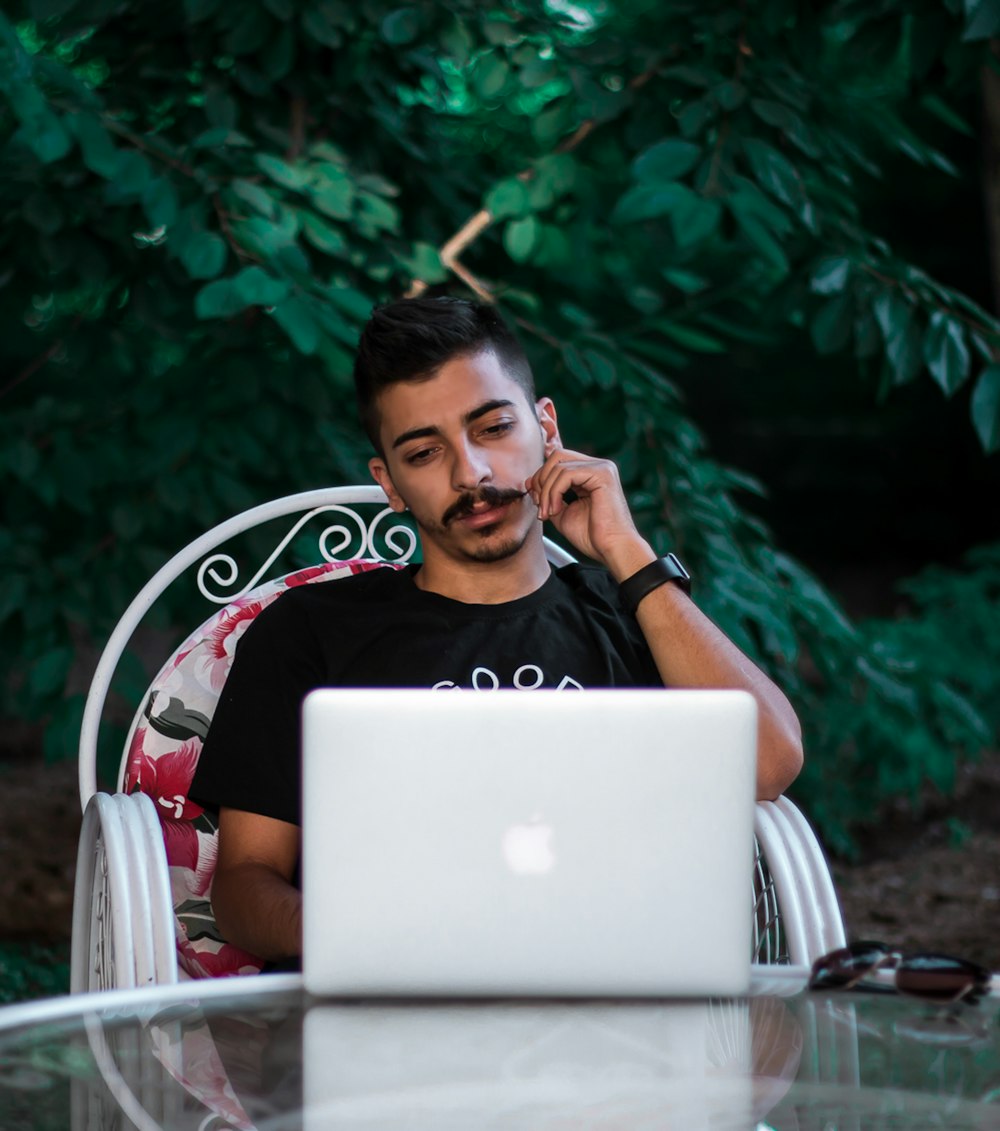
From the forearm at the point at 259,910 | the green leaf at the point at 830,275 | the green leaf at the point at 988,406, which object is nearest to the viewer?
A: the forearm at the point at 259,910

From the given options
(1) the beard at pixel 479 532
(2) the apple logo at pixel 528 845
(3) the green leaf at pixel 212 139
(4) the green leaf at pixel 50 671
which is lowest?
(2) the apple logo at pixel 528 845

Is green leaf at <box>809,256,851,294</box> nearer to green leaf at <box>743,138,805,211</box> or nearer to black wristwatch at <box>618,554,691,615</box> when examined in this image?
green leaf at <box>743,138,805,211</box>

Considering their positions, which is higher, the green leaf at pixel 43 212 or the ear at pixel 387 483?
the green leaf at pixel 43 212

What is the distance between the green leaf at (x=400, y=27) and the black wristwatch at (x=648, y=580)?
4.03 ft

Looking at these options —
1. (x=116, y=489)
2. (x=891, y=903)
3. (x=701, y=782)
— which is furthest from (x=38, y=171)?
(x=891, y=903)

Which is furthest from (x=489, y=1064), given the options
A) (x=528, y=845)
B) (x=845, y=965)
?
(x=845, y=965)

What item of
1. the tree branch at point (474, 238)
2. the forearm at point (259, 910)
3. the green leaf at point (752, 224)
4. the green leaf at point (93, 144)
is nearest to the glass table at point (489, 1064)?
the forearm at point (259, 910)

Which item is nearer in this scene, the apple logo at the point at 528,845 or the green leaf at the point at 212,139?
the apple logo at the point at 528,845

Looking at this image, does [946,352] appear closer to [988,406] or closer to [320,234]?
[988,406]

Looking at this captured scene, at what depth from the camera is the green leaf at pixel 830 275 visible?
2333mm

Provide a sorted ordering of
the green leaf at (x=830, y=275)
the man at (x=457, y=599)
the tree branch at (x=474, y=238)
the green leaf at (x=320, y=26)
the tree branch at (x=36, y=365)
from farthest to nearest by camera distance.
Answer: the tree branch at (x=36, y=365)
the tree branch at (x=474, y=238)
the green leaf at (x=320, y=26)
the green leaf at (x=830, y=275)
the man at (x=457, y=599)

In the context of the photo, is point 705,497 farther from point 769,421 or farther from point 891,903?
point 769,421

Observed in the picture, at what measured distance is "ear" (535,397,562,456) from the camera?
187 centimetres

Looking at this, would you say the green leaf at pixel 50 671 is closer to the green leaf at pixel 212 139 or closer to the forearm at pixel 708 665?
the green leaf at pixel 212 139
